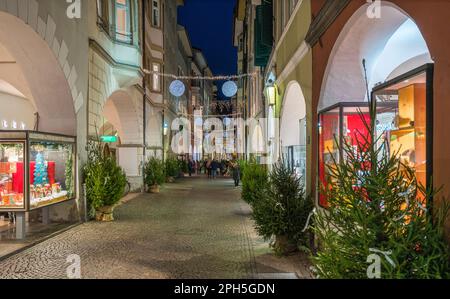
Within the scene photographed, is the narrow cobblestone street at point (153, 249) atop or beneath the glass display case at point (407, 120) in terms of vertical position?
beneath

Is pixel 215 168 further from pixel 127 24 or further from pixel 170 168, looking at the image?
pixel 127 24

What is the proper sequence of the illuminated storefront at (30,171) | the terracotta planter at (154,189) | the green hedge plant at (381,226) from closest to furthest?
the green hedge plant at (381,226)
the illuminated storefront at (30,171)
the terracotta planter at (154,189)

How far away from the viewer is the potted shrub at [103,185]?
491 inches

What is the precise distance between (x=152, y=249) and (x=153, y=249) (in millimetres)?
20

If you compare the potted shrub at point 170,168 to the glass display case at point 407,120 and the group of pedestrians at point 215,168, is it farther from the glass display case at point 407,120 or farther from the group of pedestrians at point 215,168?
the glass display case at point 407,120

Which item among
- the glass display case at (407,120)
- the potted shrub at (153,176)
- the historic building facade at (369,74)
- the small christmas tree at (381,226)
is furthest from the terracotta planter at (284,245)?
the potted shrub at (153,176)

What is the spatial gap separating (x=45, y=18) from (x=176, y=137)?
29.7 metres

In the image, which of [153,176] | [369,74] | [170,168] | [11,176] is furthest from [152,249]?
[170,168]

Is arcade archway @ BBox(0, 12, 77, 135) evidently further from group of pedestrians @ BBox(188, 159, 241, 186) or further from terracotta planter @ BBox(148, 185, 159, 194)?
group of pedestrians @ BBox(188, 159, 241, 186)

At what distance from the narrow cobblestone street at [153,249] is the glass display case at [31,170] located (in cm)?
105

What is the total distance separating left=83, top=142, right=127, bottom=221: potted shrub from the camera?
12477mm

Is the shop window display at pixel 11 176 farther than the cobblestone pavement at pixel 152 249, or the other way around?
the shop window display at pixel 11 176

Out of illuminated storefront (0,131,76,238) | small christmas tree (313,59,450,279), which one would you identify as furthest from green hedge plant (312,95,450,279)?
illuminated storefront (0,131,76,238)

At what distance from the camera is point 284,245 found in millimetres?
8047
